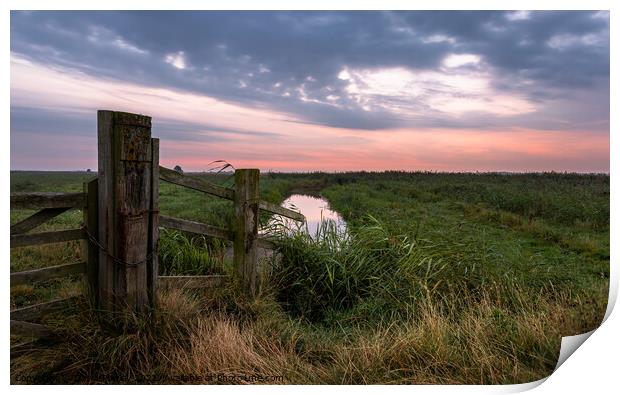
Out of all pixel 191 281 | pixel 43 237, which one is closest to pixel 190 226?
pixel 191 281

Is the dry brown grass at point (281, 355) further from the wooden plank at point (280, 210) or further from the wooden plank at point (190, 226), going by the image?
the wooden plank at point (280, 210)

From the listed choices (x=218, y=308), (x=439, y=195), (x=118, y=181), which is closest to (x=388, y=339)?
(x=218, y=308)

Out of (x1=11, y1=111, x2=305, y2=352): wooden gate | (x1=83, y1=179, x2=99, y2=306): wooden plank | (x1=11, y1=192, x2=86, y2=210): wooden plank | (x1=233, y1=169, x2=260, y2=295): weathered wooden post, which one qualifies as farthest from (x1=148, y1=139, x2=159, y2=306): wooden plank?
(x1=233, y1=169, x2=260, y2=295): weathered wooden post

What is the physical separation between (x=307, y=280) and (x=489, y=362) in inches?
103

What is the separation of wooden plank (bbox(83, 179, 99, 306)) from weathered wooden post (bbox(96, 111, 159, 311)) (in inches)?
2.1

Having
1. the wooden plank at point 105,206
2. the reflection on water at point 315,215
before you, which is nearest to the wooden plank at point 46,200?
the wooden plank at point 105,206

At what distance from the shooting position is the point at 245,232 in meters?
4.84

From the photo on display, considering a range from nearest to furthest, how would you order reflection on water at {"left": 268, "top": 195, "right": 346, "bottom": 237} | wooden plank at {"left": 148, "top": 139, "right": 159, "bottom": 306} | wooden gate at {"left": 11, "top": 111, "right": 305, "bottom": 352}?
wooden gate at {"left": 11, "top": 111, "right": 305, "bottom": 352} → wooden plank at {"left": 148, "top": 139, "right": 159, "bottom": 306} → reflection on water at {"left": 268, "top": 195, "right": 346, "bottom": 237}

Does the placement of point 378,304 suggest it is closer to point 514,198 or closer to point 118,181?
point 118,181

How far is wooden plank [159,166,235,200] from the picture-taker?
404 centimetres

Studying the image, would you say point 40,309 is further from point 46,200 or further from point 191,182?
point 191,182

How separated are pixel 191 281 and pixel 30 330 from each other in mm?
1399

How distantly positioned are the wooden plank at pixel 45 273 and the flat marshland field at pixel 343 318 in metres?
0.30

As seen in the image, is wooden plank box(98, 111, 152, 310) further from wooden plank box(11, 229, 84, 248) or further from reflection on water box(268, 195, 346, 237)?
reflection on water box(268, 195, 346, 237)
